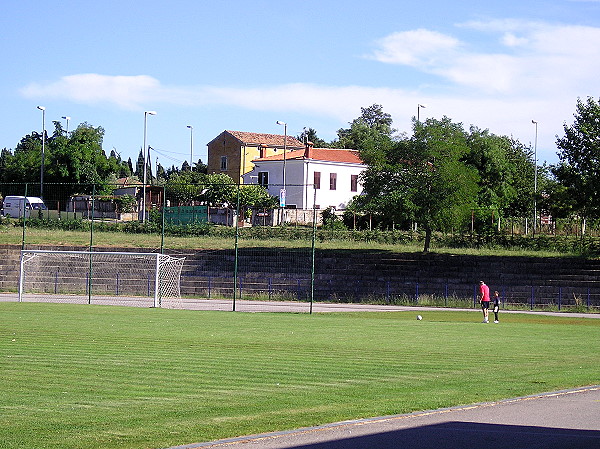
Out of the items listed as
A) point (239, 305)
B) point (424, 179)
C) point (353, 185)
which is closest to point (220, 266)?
point (239, 305)

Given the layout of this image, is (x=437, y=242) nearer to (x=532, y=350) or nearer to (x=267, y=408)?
(x=532, y=350)

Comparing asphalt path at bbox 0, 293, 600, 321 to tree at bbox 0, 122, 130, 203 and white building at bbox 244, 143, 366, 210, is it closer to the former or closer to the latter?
tree at bbox 0, 122, 130, 203

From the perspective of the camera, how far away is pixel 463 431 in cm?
1000

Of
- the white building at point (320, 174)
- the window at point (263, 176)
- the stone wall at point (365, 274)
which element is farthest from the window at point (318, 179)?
the stone wall at point (365, 274)

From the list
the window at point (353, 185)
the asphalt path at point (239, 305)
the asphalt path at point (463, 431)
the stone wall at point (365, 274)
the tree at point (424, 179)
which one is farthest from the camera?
the window at point (353, 185)

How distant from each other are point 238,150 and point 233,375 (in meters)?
76.1

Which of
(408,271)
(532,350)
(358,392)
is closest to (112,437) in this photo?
(358,392)

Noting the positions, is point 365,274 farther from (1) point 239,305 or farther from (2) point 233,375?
(2) point 233,375

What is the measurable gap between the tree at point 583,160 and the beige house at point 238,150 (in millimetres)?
44834

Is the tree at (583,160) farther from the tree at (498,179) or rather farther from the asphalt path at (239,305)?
the tree at (498,179)

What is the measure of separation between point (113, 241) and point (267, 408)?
4285 cm

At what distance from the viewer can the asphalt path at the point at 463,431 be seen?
9133mm

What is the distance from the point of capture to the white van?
4962 centimetres

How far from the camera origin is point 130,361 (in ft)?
51.6
